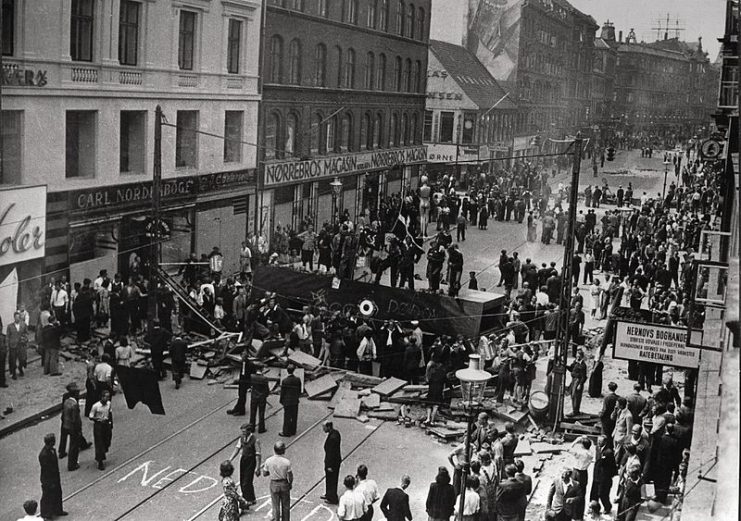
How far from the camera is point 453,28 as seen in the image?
2812 cm

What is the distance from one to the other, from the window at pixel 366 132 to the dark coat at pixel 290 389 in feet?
43.8

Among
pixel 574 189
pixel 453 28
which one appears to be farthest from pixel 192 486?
pixel 453 28

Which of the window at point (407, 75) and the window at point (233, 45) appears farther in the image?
the window at point (407, 75)

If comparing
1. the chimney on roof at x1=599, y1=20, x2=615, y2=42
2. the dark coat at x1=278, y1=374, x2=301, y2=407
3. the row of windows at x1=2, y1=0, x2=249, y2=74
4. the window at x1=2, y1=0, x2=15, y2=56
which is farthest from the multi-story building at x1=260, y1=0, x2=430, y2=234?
the dark coat at x1=278, y1=374, x2=301, y2=407

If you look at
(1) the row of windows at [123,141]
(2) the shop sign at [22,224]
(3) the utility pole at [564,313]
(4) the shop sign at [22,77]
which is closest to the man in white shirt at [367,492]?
(3) the utility pole at [564,313]

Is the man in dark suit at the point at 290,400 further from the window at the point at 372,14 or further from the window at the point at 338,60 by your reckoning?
the window at the point at 372,14

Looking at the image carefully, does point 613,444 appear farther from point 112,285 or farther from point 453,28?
point 453,28

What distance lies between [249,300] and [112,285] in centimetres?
389

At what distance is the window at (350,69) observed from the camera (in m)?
27.8

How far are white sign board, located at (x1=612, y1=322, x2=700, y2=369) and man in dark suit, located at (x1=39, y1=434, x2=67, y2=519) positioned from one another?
10.1m

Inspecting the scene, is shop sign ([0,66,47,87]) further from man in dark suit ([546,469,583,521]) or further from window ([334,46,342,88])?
man in dark suit ([546,469,583,521])

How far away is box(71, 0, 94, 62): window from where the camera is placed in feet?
69.7

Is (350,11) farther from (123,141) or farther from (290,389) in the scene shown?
(290,389)

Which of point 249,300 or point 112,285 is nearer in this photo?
point 112,285
